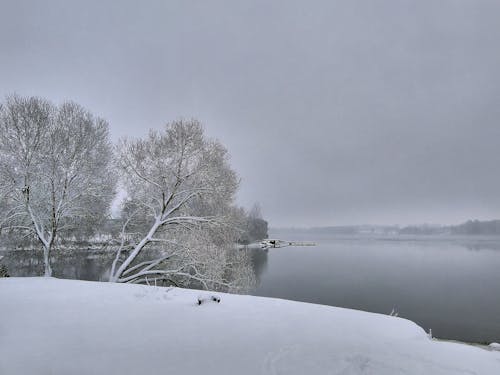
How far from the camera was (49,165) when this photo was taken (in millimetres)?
13172

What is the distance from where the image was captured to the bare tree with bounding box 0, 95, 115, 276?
12.8 m

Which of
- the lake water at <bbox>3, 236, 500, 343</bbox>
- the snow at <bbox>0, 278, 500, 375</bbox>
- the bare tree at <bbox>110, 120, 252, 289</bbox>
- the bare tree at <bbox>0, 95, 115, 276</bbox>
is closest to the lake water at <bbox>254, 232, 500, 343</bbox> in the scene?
the lake water at <bbox>3, 236, 500, 343</bbox>

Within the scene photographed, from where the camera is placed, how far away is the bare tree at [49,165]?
12.8m

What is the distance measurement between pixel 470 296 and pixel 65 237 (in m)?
33.0

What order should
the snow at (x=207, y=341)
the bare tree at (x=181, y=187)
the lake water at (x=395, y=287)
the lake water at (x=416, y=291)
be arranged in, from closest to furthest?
the snow at (x=207, y=341)
the bare tree at (x=181, y=187)
the lake water at (x=395, y=287)
the lake water at (x=416, y=291)

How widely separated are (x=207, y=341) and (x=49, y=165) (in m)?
13.5

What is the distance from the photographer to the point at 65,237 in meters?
15.9

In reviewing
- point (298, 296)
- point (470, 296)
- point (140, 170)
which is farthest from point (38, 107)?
point (470, 296)

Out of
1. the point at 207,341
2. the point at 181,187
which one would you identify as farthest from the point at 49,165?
the point at 207,341

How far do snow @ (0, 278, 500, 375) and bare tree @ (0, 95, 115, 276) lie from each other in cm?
828

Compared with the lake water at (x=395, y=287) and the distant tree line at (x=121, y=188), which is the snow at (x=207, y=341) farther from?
the lake water at (x=395, y=287)

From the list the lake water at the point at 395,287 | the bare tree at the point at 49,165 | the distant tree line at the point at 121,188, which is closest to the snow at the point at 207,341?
the distant tree line at the point at 121,188

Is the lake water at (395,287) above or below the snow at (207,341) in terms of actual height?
below

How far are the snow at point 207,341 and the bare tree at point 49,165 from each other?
326 inches
